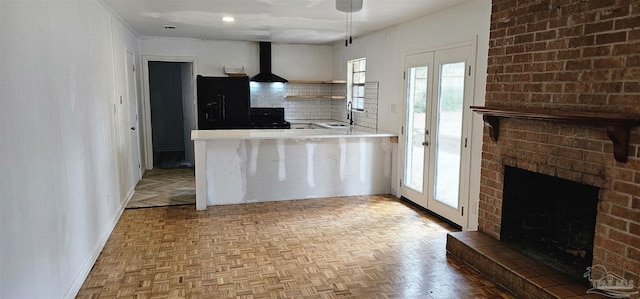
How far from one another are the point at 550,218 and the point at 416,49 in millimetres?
2592

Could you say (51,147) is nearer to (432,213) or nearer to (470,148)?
(470,148)

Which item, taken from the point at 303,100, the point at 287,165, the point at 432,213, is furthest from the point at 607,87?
the point at 303,100

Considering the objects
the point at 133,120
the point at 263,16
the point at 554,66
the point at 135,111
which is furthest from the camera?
the point at 135,111

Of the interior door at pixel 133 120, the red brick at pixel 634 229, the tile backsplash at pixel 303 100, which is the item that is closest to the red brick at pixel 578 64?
the red brick at pixel 634 229

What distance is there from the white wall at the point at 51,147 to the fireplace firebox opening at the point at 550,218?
3.27m

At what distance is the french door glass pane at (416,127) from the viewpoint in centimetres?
506

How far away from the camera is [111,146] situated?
4.55 m

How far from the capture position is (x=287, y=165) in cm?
548

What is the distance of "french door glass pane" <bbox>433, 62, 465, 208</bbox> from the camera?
4367mm

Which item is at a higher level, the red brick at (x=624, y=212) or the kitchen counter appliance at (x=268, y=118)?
the kitchen counter appliance at (x=268, y=118)

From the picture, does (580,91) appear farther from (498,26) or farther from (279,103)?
(279,103)

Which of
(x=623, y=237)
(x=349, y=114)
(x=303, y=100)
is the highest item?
(x=303, y=100)

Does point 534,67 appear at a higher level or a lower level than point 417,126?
higher

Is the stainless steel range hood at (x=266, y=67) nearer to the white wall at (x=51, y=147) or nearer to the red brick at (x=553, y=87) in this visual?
the white wall at (x=51, y=147)
